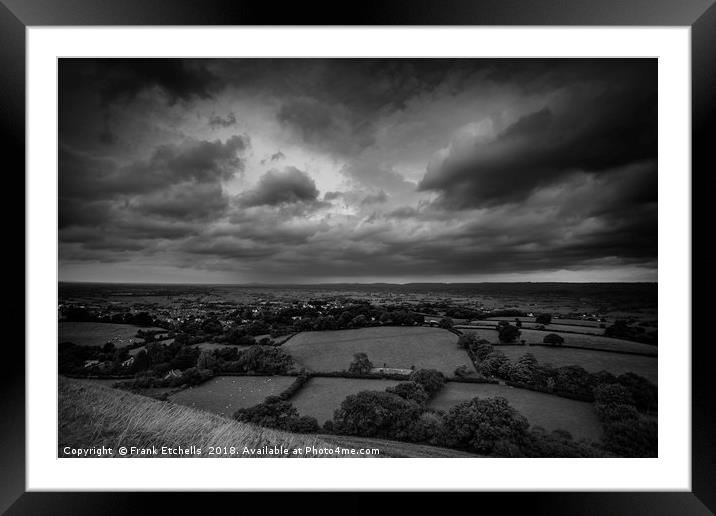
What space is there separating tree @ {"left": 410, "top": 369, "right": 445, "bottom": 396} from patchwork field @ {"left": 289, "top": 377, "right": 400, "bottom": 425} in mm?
295

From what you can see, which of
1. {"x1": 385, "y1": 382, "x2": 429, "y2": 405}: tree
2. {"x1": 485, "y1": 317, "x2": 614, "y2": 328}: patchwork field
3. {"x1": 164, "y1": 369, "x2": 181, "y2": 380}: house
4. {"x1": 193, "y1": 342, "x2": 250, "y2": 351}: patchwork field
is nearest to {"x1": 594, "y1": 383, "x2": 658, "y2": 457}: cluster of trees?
{"x1": 485, "y1": 317, "x2": 614, "y2": 328}: patchwork field

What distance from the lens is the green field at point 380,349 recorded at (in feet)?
12.5

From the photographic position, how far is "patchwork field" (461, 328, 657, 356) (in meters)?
3.29

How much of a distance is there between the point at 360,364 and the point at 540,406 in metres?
2.48

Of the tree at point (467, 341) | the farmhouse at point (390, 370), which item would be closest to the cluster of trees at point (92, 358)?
the farmhouse at point (390, 370)

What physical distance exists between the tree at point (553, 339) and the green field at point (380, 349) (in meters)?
1.20

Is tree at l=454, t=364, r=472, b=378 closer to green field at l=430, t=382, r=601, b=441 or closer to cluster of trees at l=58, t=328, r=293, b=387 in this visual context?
green field at l=430, t=382, r=601, b=441

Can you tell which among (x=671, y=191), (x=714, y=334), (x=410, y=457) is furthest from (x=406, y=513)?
(x=671, y=191)

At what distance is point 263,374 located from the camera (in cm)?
380

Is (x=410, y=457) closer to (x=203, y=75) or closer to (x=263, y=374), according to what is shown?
(x=263, y=374)

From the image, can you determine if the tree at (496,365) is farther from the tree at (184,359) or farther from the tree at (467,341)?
the tree at (184,359)

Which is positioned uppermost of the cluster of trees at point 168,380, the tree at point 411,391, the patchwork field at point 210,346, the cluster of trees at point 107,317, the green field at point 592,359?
the cluster of trees at point 107,317

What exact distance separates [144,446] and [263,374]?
4.86ft

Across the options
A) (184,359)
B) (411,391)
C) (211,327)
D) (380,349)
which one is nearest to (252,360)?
(211,327)
